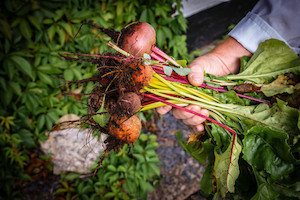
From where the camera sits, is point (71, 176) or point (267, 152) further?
point (71, 176)

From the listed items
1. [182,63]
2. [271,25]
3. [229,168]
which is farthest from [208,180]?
[271,25]

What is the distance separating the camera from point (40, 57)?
241cm

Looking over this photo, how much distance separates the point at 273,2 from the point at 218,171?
63.6 inches

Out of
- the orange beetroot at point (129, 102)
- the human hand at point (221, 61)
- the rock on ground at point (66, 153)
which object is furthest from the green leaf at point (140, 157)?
the orange beetroot at point (129, 102)

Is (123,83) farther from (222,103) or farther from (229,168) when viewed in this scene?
(229,168)

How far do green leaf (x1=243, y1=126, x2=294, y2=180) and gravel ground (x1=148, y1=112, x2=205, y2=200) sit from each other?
1367mm

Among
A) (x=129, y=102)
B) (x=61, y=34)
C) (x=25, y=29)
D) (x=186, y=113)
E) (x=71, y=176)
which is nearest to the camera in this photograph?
(x=129, y=102)

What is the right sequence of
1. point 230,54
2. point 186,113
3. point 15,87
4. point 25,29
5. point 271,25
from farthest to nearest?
point 15,87 → point 25,29 → point 230,54 → point 271,25 → point 186,113

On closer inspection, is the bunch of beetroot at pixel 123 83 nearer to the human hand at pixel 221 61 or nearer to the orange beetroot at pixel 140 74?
the orange beetroot at pixel 140 74

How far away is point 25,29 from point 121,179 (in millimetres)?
2309

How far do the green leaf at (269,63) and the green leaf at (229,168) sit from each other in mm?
642

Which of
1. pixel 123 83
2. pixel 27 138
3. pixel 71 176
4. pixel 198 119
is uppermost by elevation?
pixel 123 83

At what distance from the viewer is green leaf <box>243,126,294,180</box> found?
1.27m

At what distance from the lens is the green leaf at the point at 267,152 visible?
1.27m
